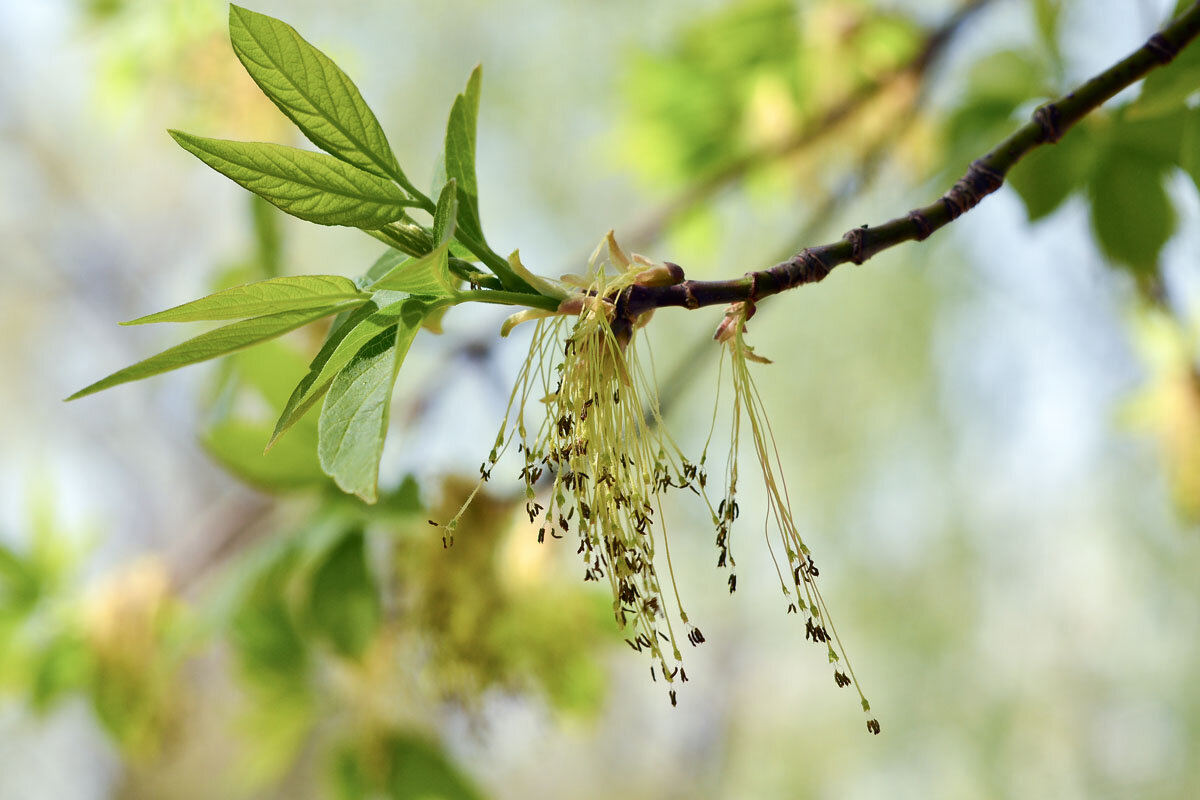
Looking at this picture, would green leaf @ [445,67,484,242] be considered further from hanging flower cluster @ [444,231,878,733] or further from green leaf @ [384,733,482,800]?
green leaf @ [384,733,482,800]

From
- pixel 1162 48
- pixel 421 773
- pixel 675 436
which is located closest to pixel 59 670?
pixel 421 773

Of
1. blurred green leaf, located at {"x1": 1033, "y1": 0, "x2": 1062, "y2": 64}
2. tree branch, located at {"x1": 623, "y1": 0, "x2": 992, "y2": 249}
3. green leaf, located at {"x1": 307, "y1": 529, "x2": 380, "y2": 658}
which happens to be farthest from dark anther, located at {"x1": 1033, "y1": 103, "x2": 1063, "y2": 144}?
tree branch, located at {"x1": 623, "y1": 0, "x2": 992, "y2": 249}

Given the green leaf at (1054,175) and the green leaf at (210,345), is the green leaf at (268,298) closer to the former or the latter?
the green leaf at (210,345)

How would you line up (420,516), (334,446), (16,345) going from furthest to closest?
(16,345) → (420,516) → (334,446)

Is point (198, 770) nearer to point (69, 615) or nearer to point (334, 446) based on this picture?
point (69, 615)

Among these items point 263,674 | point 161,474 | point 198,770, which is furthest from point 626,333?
point 161,474

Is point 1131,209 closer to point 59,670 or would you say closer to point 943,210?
point 943,210
